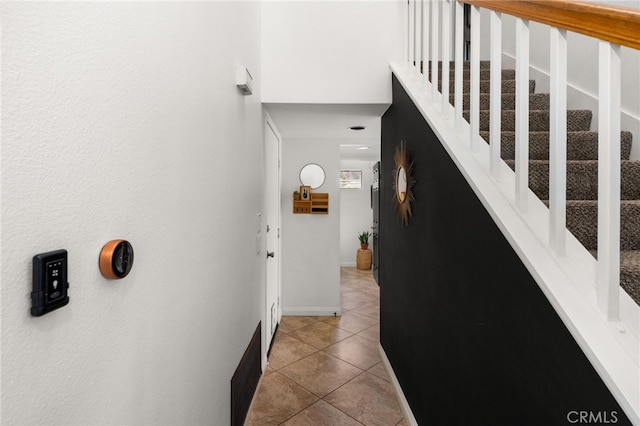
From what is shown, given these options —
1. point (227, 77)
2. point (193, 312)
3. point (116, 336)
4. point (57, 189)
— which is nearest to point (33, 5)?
point (57, 189)

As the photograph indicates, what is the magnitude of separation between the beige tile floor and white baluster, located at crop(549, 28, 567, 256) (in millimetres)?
1789

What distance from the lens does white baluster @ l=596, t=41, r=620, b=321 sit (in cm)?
76

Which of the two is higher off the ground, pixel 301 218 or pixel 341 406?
pixel 301 218

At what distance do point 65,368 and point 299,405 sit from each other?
2032 millimetres

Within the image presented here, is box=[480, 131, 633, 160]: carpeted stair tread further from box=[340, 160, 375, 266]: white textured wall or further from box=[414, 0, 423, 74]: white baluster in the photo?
box=[340, 160, 375, 266]: white textured wall

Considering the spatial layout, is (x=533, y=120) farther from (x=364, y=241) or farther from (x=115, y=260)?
(x=364, y=241)

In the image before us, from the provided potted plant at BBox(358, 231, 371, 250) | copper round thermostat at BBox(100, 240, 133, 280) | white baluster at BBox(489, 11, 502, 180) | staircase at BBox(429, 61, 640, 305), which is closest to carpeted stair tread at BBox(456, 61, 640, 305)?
staircase at BBox(429, 61, 640, 305)

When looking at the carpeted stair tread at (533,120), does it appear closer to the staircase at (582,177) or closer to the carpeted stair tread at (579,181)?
the staircase at (582,177)

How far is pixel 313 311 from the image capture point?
403 centimetres

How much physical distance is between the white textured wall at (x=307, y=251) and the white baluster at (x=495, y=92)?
9.51 feet

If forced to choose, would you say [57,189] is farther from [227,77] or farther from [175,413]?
[227,77]

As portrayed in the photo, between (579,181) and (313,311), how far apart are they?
3.17 m

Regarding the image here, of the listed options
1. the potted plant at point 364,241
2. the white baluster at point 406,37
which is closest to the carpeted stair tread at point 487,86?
the white baluster at point 406,37

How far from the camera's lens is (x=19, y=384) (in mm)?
525
